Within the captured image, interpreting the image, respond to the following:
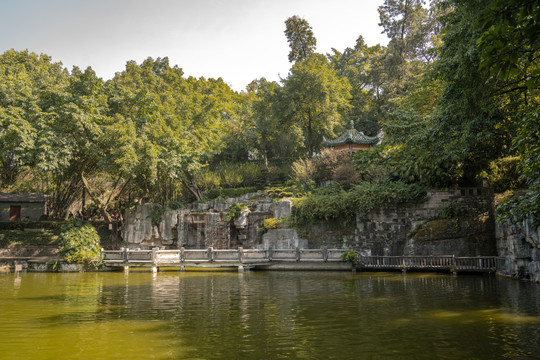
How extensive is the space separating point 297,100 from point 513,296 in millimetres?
23473

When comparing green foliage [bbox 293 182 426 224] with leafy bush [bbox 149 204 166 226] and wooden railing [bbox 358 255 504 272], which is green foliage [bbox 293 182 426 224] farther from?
leafy bush [bbox 149 204 166 226]

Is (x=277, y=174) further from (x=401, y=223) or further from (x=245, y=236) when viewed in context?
(x=401, y=223)

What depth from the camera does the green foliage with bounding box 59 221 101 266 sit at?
22.8 m

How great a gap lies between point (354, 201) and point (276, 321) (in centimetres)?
1563

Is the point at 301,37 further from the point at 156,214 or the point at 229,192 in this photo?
the point at 156,214

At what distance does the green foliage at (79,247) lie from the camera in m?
22.8

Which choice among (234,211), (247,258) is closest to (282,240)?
(247,258)

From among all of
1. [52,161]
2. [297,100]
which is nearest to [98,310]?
[52,161]

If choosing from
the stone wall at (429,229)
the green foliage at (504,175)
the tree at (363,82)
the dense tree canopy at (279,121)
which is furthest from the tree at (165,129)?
the green foliage at (504,175)

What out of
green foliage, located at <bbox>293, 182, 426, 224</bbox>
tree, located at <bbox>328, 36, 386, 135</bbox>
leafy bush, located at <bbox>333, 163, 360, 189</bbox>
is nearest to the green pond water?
green foliage, located at <bbox>293, 182, 426, 224</bbox>

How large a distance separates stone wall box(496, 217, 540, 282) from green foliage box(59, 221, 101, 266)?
22.2 m

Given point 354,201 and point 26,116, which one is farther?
point 26,116

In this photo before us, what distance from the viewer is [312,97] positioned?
3173cm

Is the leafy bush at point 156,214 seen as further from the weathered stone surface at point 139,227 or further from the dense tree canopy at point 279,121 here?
the dense tree canopy at point 279,121
